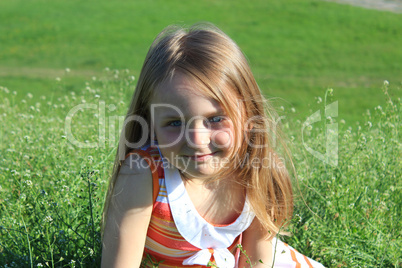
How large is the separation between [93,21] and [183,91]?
14776 mm

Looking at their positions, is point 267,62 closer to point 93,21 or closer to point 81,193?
point 93,21

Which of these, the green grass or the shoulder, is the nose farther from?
the green grass

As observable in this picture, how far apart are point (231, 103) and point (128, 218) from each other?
632mm

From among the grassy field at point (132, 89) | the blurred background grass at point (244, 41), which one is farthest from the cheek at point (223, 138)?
the blurred background grass at point (244, 41)

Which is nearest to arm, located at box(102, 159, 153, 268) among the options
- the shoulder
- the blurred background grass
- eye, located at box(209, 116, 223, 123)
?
the shoulder

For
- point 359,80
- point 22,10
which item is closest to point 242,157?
point 359,80

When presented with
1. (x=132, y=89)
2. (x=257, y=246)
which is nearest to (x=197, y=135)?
(x=257, y=246)

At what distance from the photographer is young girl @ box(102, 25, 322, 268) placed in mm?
2146

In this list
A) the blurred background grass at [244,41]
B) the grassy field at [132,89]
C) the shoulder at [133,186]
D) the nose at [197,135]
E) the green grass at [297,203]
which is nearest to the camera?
the nose at [197,135]

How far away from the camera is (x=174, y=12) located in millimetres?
16578

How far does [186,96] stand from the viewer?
2.11m

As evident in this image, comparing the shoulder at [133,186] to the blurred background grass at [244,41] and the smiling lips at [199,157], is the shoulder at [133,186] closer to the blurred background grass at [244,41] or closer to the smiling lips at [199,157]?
the smiling lips at [199,157]

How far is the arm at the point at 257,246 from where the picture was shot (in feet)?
8.23

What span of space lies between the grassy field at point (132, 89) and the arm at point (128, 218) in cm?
17
